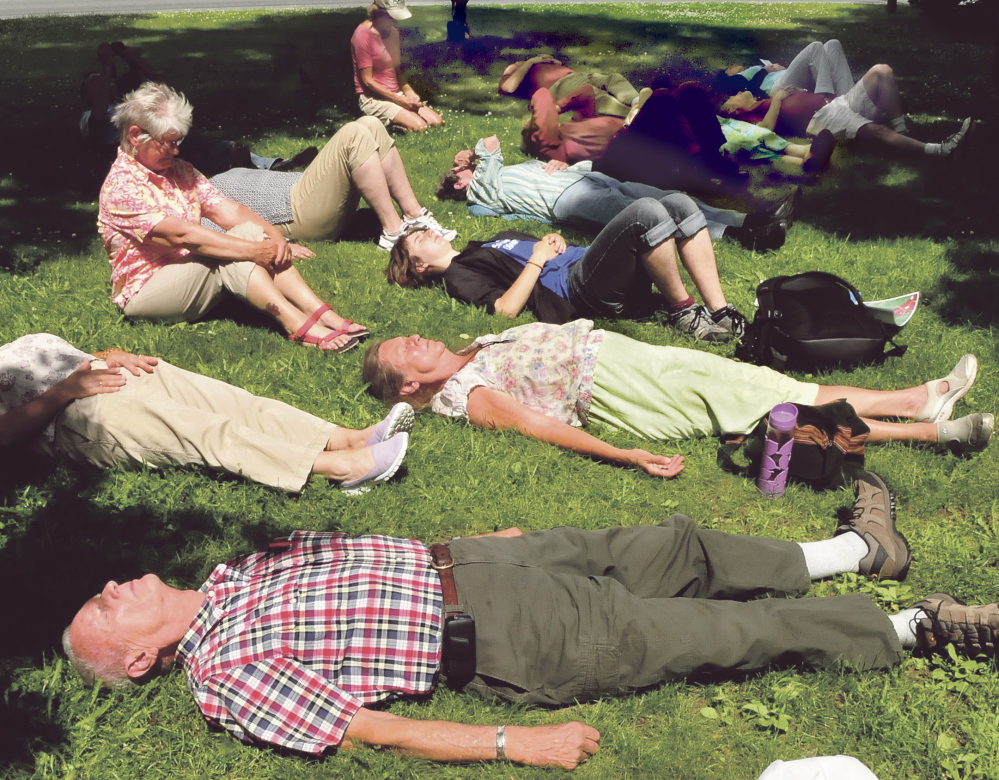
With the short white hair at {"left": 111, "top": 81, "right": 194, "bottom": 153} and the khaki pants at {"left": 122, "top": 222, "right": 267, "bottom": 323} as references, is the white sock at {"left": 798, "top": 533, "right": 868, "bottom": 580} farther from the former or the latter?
the short white hair at {"left": 111, "top": 81, "right": 194, "bottom": 153}

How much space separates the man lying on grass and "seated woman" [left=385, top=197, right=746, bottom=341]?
8.74ft

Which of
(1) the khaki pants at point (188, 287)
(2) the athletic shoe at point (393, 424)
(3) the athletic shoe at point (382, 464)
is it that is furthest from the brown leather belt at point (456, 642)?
(1) the khaki pants at point (188, 287)

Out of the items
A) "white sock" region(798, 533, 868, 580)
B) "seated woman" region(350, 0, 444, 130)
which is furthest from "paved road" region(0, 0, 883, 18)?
"white sock" region(798, 533, 868, 580)

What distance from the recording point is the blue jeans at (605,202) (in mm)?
7117

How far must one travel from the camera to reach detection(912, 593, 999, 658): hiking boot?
336 cm

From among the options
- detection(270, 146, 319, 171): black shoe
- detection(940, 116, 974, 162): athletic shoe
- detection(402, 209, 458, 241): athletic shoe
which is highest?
detection(940, 116, 974, 162): athletic shoe

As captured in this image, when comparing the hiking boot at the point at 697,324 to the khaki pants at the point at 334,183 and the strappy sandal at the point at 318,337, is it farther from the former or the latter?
the khaki pants at the point at 334,183

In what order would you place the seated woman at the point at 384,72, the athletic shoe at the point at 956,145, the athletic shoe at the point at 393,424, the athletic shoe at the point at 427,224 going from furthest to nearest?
the seated woman at the point at 384,72
the athletic shoe at the point at 956,145
the athletic shoe at the point at 427,224
the athletic shoe at the point at 393,424

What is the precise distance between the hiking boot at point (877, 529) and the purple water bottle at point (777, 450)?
372 mm

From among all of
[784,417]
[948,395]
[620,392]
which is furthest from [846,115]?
[784,417]

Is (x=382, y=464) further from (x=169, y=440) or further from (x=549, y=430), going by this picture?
(x=169, y=440)

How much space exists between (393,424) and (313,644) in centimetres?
163

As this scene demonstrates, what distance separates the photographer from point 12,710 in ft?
11.2

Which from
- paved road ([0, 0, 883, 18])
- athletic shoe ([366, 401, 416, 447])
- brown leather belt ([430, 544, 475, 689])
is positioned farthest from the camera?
paved road ([0, 0, 883, 18])
